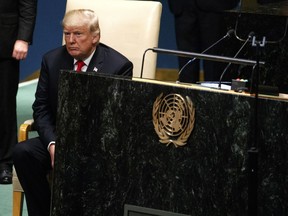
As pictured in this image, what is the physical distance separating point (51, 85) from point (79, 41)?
0.25 m

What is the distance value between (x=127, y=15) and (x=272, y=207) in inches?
66.3

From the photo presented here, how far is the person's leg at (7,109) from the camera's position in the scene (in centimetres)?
480

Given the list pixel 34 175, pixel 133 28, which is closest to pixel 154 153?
pixel 34 175

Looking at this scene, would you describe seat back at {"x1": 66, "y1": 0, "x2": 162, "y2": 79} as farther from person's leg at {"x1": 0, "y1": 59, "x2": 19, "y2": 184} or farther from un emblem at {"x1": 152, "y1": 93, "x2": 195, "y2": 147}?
un emblem at {"x1": 152, "y1": 93, "x2": 195, "y2": 147}

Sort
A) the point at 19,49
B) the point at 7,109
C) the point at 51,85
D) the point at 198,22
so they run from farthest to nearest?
the point at 198,22 → the point at 7,109 → the point at 19,49 → the point at 51,85

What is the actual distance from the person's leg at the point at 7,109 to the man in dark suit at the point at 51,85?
99cm

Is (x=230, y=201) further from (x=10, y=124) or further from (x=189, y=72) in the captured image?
(x=189, y=72)

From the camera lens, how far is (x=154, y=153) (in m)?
2.87

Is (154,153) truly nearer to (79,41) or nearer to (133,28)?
(79,41)

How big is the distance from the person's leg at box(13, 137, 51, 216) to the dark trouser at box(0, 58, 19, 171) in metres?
1.10

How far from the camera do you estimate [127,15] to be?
412 centimetres

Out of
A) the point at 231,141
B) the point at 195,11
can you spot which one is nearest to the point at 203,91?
the point at 231,141

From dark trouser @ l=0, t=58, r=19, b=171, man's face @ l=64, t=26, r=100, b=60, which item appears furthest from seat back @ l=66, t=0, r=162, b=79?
dark trouser @ l=0, t=58, r=19, b=171

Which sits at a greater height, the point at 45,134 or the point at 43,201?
the point at 45,134
